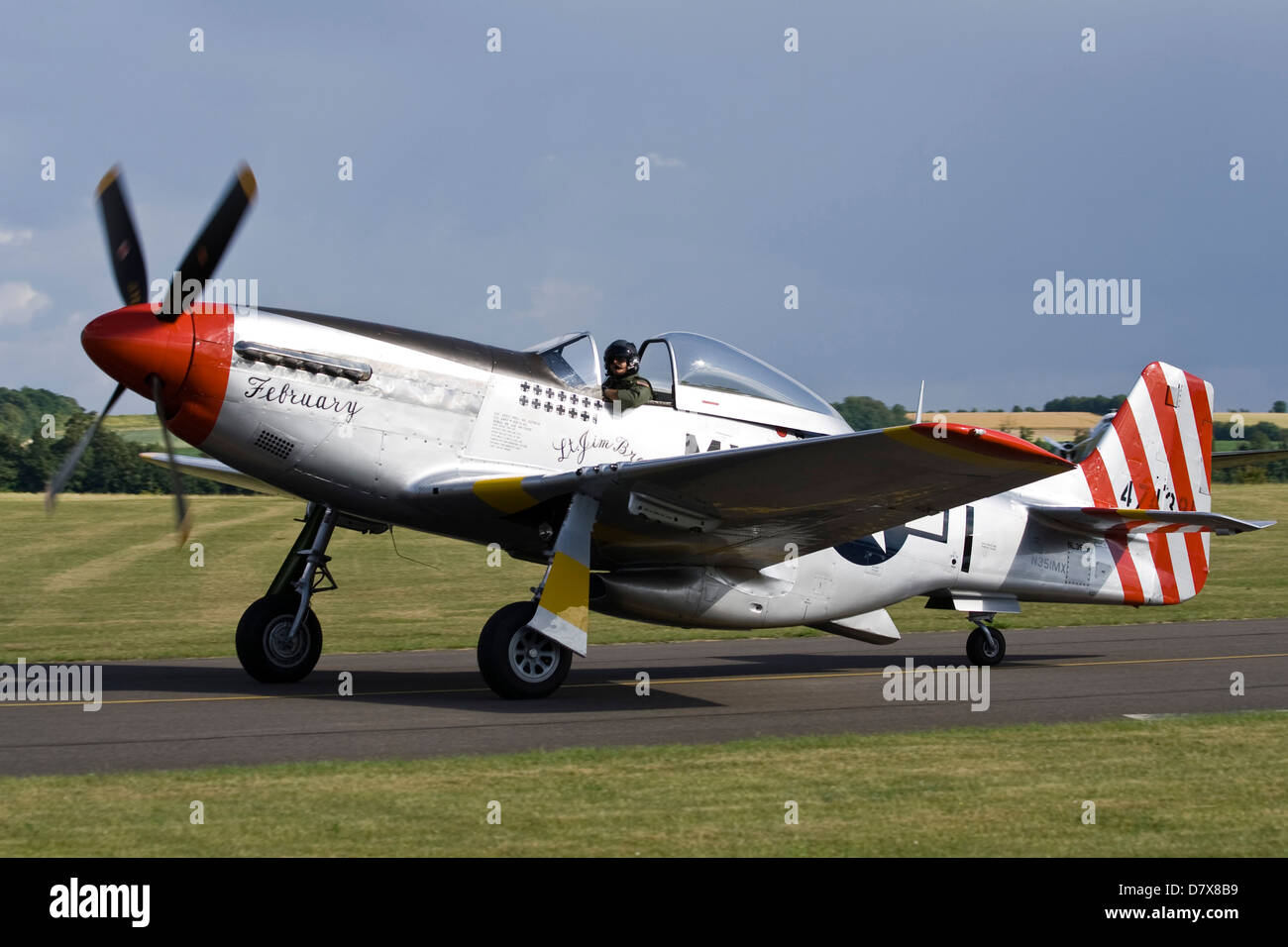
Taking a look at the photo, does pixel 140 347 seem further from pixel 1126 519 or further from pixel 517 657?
pixel 1126 519

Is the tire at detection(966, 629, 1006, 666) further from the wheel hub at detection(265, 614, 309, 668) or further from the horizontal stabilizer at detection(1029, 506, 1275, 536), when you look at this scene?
the wheel hub at detection(265, 614, 309, 668)

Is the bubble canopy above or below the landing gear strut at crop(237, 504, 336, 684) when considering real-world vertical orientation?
above

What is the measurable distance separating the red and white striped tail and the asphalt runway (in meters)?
0.95

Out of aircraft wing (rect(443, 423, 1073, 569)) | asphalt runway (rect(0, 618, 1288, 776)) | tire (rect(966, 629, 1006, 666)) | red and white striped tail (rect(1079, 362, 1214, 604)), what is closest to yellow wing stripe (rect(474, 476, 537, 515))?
aircraft wing (rect(443, 423, 1073, 569))

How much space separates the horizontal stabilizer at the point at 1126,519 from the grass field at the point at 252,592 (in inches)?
217

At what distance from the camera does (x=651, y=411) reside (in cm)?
1099

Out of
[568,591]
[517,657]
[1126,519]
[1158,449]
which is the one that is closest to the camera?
[568,591]

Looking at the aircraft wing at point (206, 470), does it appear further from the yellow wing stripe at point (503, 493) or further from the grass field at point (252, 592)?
the yellow wing stripe at point (503, 493)

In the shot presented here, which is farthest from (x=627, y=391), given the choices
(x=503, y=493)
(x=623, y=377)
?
(x=503, y=493)

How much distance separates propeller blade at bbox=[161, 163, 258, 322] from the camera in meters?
9.73

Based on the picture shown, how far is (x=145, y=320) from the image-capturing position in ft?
30.8

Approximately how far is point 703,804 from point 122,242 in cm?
689
